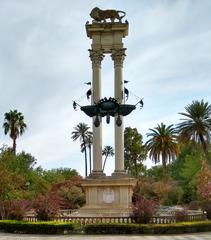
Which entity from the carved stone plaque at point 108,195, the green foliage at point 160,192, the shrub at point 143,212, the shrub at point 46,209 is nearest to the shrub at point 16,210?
the shrub at point 46,209

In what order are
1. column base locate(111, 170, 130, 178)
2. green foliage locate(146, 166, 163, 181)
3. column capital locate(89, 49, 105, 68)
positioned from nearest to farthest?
column base locate(111, 170, 130, 178), column capital locate(89, 49, 105, 68), green foliage locate(146, 166, 163, 181)

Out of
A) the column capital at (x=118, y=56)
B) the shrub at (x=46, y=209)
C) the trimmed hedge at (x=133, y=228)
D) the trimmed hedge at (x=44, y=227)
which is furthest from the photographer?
the column capital at (x=118, y=56)

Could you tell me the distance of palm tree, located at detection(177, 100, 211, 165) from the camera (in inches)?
2447

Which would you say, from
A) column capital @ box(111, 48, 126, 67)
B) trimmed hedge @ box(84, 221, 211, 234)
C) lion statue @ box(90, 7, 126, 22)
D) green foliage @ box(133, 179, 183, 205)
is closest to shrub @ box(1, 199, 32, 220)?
trimmed hedge @ box(84, 221, 211, 234)

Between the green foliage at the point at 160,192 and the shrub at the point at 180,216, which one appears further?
the green foliage at the point at 160,192

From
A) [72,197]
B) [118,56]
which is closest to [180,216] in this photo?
[118,56]

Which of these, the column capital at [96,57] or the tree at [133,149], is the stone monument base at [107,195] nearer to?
the column capital at [96,57]

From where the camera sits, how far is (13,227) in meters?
29.7

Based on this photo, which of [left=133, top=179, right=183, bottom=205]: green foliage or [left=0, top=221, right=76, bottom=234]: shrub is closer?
[left=0, top=221, right=76, bottom=234]: shrub

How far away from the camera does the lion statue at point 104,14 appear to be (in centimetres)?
4256

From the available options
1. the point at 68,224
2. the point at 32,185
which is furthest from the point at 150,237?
the point at 32,185

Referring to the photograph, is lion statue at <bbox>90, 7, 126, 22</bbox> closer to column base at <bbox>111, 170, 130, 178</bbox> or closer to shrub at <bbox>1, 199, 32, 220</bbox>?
column base at <bbox>111, 170, 130, 178</bbox>

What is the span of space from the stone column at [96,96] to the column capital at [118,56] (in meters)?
1.22

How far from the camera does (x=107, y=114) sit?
122 ft
